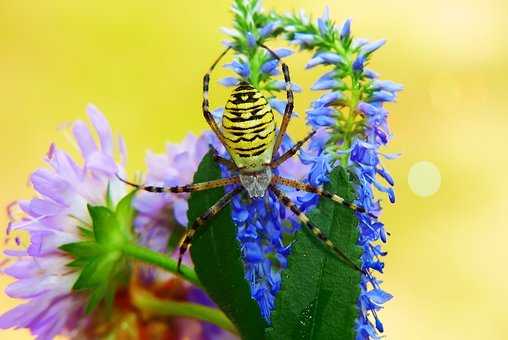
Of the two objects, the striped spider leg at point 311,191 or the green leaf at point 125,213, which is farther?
the green leaf at point 125,213

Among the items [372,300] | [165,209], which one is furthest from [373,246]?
[165,209]

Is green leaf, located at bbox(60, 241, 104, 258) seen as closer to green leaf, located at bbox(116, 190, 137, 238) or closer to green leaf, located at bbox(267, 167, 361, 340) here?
green leaf, located at bbox(116, 190, 137, 238)

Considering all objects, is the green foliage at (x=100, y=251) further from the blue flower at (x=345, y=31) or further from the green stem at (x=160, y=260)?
the blue flower at (x=345, y=31)

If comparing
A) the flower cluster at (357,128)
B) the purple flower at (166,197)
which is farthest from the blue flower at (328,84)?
the purple flower at (166,197)

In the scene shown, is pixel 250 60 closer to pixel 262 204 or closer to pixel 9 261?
pixel 262 204

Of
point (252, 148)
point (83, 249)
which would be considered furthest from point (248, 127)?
point (83, 249)

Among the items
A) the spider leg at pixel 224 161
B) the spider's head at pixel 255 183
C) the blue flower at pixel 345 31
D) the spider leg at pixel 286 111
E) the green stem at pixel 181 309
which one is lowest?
Answer: the green stem at pixel 181 309

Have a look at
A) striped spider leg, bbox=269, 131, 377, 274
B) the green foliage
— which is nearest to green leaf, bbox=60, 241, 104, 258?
the green foliage
